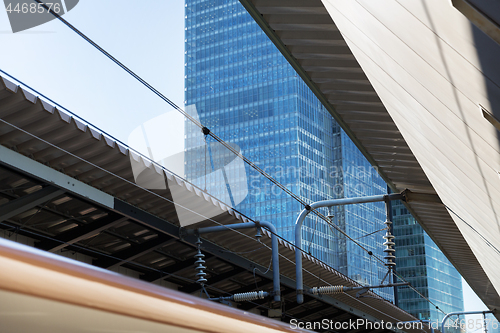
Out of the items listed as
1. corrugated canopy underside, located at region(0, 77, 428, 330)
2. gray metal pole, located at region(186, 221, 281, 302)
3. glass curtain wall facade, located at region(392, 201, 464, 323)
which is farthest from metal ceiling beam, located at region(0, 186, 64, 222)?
glass curtain wall facade, located at region(392, 201, 464, 323)

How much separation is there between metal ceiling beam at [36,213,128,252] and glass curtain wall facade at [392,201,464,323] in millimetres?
84894

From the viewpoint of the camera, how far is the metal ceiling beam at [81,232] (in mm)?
11344

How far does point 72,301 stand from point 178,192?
10405 millimetres

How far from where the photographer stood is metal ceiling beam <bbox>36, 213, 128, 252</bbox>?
1134 centimetres

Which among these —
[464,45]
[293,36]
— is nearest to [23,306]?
[464,45]

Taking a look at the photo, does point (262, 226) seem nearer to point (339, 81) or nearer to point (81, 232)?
point (81, 232)

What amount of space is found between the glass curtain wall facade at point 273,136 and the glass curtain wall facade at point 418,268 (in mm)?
3360

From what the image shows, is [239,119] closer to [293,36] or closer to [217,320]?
[293,36]

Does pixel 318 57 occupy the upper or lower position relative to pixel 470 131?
upper

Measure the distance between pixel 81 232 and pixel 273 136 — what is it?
2991 inches

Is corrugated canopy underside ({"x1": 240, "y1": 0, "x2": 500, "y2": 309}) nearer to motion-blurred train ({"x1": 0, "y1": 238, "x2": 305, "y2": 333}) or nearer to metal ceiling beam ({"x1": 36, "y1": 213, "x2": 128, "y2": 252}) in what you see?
metal ceiling beam ({"x1": 36, "y1": 213, "x2": 128, "y2": 252})

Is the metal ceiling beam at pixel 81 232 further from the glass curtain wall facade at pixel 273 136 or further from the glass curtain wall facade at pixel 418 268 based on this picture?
the glass curtain wall facade at pixel 418 268

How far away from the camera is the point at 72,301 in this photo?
43.8 inches

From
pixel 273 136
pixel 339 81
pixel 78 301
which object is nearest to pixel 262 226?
pixel 339 81
